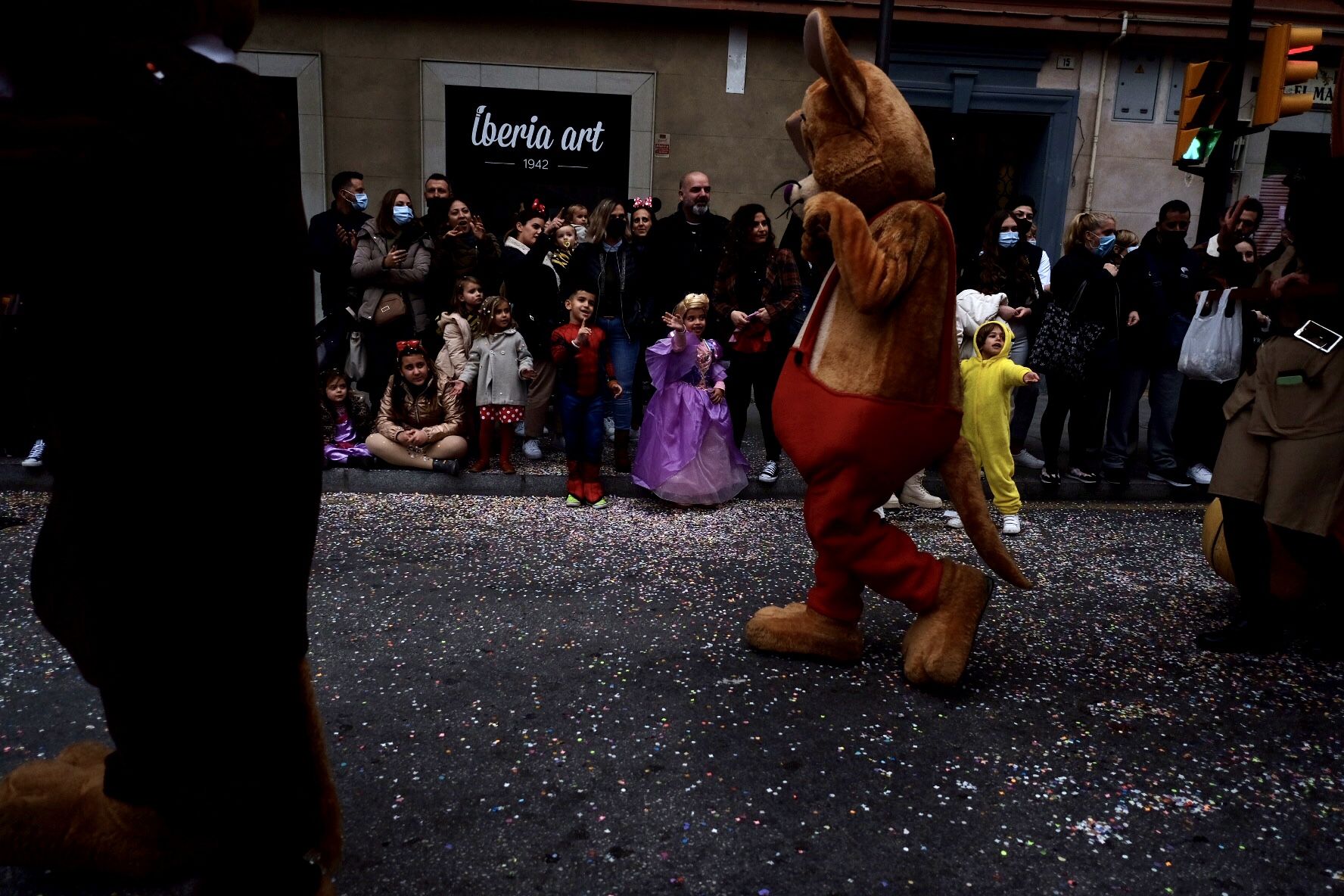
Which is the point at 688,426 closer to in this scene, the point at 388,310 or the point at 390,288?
the point at 388,310

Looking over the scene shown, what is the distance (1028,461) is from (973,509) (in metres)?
4.25

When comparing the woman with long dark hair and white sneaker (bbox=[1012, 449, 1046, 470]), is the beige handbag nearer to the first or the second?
the woman with long dark hair

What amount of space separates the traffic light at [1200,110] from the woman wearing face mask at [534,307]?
557 centimetres

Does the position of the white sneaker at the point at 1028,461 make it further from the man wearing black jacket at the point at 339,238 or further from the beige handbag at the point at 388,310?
the man wearing black jacket at the point at 339,238

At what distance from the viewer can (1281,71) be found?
26.7ft

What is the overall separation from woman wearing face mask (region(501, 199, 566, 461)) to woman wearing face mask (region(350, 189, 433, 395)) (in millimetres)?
642

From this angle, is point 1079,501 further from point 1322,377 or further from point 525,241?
point 525,241

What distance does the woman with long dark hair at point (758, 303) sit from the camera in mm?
6676

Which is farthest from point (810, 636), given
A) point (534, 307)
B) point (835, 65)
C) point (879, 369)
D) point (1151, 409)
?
point (1151, 409)

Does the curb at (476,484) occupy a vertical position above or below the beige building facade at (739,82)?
below

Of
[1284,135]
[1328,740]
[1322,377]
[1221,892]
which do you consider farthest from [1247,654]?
[1284,135]

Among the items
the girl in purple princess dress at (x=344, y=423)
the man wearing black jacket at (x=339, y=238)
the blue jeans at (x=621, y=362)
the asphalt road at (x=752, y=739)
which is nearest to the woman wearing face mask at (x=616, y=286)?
the blue jeans at (x=621, y=362)

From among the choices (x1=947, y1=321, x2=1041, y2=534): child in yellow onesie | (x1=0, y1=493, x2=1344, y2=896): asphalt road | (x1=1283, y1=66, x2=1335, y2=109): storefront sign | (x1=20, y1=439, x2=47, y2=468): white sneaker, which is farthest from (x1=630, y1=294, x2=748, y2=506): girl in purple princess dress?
(x1=1283, y1=66, x2=1335, y2=109): storefront sign

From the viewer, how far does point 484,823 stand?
2.61 metres
